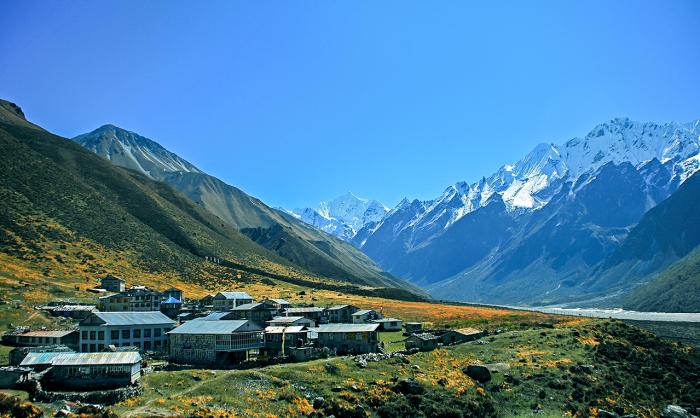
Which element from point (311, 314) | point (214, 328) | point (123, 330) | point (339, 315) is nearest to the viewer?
point (214, 328)

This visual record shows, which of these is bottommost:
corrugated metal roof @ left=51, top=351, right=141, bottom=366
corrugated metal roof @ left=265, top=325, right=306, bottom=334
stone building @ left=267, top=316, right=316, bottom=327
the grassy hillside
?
corrugated metal roof @ left=51, top=351, right=141, bottom=366

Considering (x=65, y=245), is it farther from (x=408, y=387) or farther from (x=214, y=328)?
(x=408, y=387)

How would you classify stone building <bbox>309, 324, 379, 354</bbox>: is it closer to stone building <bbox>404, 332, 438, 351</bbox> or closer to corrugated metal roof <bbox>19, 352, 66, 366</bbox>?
stone building <bbox>404, 332, 438, 351</bbox>

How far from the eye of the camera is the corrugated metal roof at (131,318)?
8694cm

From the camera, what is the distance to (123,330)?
289ft

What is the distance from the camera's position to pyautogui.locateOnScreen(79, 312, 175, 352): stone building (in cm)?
8469

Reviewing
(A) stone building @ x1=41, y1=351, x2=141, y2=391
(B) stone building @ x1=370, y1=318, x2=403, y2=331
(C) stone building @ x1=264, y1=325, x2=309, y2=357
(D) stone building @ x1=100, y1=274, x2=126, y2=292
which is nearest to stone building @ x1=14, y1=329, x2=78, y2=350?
(A) stone building @ x1=41, y1=351, x2=141, y2=391

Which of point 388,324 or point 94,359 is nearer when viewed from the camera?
point 94,359

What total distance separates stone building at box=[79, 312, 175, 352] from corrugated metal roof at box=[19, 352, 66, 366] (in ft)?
56.8

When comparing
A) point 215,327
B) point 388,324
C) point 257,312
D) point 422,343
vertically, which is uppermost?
point 257,312

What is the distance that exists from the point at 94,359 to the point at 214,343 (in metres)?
17.6

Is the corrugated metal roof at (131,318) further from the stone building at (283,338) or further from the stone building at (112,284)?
the stone building at (112,284)

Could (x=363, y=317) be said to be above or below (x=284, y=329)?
above

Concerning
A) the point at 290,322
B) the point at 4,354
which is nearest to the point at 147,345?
the point at 4,354
